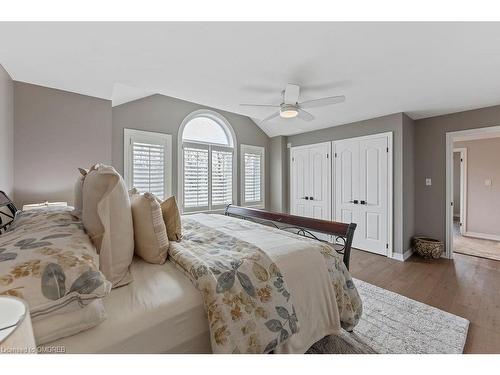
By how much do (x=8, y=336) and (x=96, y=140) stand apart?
2905 mm

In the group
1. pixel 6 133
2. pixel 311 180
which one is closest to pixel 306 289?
pixel 6 133

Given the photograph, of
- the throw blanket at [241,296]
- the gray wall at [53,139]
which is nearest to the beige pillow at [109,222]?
the throw blanket at [241,296]

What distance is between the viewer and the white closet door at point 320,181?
450 centimetres

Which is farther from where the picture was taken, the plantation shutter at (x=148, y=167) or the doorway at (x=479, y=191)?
the doorway at (x=479, y=191)

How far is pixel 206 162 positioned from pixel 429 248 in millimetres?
4066

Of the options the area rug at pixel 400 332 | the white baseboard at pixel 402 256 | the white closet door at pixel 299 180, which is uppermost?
the white closet door at pixel 299 180

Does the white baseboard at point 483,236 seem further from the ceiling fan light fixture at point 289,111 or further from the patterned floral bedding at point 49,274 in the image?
the patterned floral bedding at point 49,274

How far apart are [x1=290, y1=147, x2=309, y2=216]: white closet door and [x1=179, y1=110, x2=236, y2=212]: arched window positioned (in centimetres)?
143

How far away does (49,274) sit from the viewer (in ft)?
2.26

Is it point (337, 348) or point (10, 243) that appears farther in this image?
point (337, 348)

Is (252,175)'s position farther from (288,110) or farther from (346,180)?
(288,110)
